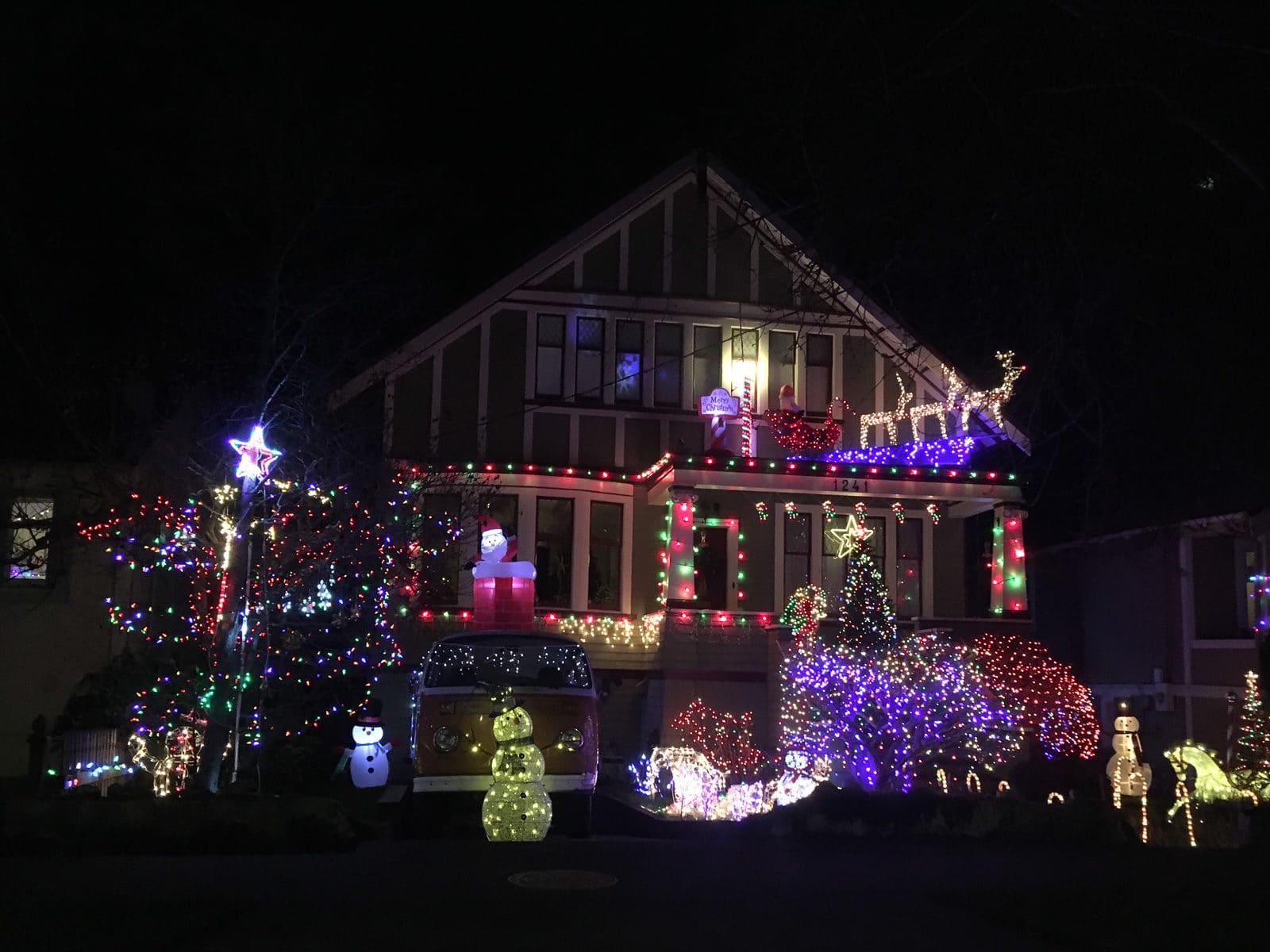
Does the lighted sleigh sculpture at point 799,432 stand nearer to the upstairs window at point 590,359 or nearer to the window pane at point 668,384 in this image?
the window pane at point 668,384

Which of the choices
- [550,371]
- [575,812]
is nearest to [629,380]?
[550,371]

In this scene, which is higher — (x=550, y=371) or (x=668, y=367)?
(x=668, y=367)

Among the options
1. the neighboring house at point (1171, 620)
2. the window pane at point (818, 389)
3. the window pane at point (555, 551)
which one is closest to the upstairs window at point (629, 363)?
the window pane at point (555, 551)

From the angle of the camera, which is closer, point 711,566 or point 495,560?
point 495,560

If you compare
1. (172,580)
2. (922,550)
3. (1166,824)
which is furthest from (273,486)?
(922,550)

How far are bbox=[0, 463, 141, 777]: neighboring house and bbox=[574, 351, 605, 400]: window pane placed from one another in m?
7.40

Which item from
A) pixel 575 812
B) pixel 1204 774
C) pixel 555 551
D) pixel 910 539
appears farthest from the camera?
pixel 910 539

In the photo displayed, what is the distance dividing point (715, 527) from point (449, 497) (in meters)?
4.71

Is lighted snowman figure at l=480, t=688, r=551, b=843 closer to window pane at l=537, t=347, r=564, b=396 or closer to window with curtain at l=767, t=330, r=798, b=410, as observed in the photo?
window pane at l=537, t=347, r=564, b=396

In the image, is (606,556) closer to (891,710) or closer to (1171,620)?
(891,710)

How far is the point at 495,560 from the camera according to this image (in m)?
18.1

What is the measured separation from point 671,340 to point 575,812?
10654 millimetres

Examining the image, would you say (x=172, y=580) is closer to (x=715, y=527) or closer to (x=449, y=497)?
(x=449, y=497)

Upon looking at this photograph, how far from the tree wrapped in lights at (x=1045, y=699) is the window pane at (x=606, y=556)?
6.05 m
